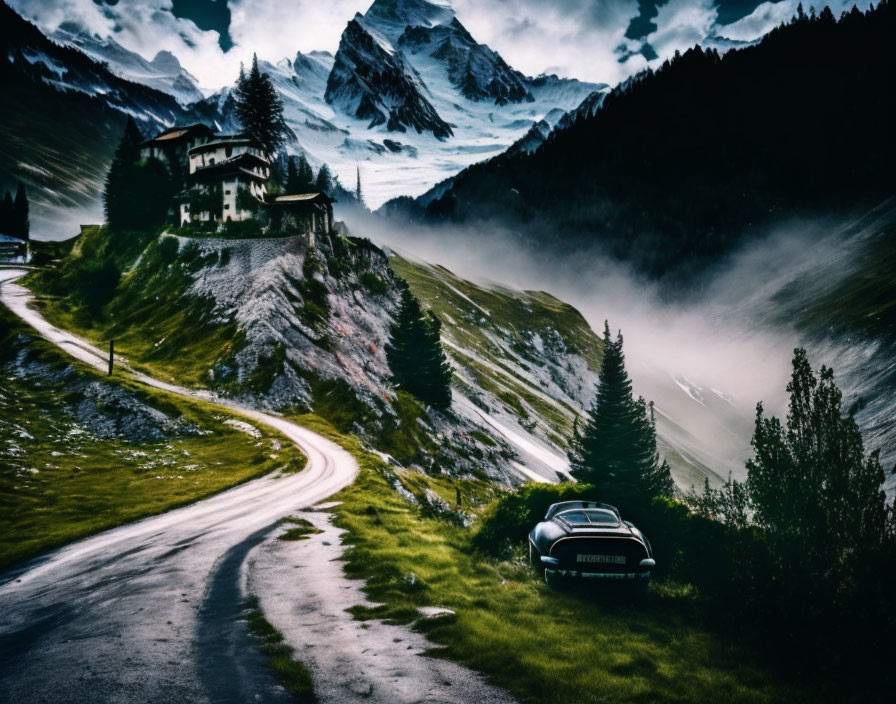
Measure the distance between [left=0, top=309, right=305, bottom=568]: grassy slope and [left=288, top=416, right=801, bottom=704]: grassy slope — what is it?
15.7 m

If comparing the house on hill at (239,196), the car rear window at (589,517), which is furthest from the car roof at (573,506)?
the house on hill at (239,196)

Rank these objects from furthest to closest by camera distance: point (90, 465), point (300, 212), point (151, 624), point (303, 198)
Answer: point (300, 212) < point (303, 198) < point (90, 465) < point (151, 624)

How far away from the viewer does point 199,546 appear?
62.1ft

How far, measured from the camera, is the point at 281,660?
9078mm

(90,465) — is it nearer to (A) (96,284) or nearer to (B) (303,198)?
(A) (96,284)

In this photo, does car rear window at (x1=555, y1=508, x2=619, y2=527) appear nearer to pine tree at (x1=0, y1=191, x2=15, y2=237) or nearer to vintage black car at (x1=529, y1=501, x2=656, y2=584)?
vintage black car at (x1=529, y1=501, x2=656, y2=584)

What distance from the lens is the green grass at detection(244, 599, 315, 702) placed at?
26.8 feet

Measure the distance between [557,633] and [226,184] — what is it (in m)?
93.8

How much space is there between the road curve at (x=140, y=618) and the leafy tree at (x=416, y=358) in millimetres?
49526

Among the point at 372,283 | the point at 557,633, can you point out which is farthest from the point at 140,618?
the point at 372,283

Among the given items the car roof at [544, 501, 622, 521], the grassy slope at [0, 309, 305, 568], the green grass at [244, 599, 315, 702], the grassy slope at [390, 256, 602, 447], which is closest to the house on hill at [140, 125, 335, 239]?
the grassy slope at [0, 309, 305, 568]

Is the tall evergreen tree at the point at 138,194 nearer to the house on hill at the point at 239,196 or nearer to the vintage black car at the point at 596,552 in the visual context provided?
the house on hill at the point at 239,196

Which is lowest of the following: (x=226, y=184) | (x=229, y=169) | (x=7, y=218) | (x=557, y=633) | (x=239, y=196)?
(x=557, y=633)

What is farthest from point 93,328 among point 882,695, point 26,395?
point 882,695
